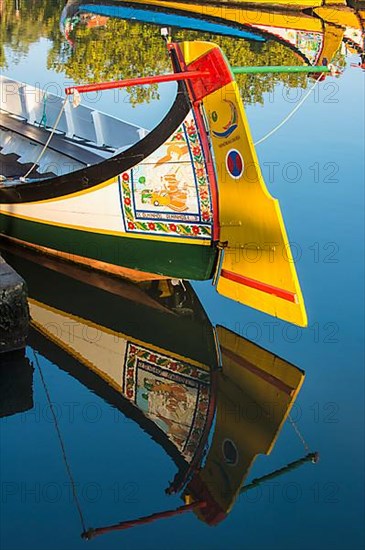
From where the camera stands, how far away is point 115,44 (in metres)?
19.5

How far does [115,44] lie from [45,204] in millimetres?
11341

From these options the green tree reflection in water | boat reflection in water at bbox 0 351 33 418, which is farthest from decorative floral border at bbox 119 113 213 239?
the green tree reflection in water

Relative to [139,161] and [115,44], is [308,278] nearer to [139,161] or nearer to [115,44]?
[139,161]

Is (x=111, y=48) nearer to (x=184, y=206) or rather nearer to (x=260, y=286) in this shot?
(x=184, y=206)

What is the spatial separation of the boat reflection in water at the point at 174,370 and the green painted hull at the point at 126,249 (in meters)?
0.26

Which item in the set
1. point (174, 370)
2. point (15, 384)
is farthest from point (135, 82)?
point (15, 384)

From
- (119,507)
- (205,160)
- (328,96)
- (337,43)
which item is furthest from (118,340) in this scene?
(337,43)

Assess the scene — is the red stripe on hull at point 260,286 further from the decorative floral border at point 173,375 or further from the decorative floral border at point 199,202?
the decorative floral border at point 173,375

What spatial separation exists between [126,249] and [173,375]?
5.23 ft

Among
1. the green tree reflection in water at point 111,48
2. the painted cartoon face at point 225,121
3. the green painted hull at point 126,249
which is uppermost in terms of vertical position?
the green tree reflection in water at point 111,48

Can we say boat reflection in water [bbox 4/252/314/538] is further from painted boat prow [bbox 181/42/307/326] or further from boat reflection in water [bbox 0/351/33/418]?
painted boat prow [bbox 181/42/307/326]

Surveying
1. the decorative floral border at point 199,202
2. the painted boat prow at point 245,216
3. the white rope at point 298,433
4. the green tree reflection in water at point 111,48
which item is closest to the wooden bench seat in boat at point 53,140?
the decorative floral border at point 199,202

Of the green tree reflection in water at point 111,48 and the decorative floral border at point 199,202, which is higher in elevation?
the green tree reflection in water at point 111,48

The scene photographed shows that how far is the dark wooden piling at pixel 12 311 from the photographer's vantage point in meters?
7.04
